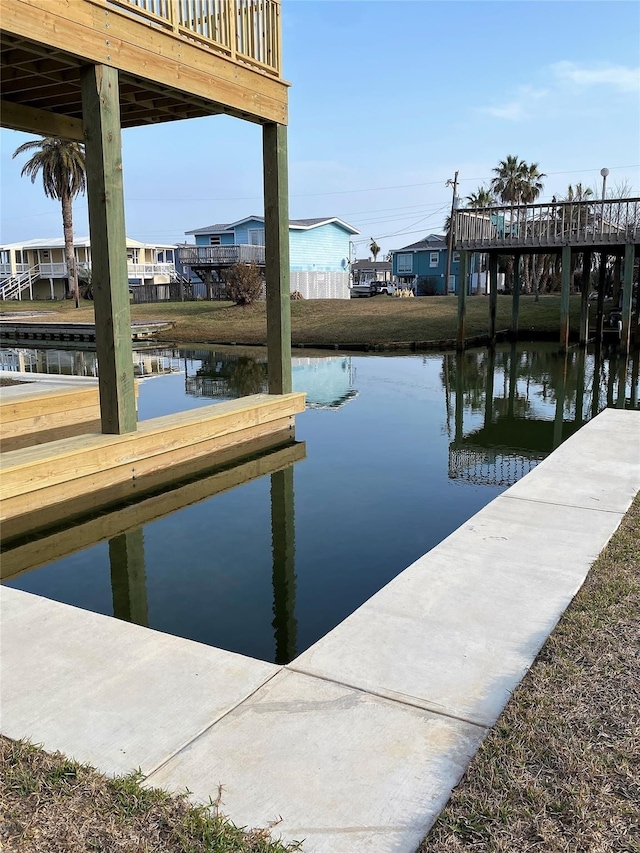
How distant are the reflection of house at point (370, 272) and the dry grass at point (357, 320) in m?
46.3

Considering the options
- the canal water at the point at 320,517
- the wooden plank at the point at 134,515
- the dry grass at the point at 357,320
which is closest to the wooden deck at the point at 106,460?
the wooden plank at the point at 134,515

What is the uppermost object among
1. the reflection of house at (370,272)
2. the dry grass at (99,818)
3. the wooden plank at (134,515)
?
the reflection of house at (370,272)

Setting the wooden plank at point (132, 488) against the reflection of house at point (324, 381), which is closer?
the wooden plank at point (132, 488)

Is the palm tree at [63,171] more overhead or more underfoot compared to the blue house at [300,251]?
more overhead


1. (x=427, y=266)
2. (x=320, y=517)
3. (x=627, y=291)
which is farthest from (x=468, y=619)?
(x=427, y=266)

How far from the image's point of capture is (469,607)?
3.88 metres

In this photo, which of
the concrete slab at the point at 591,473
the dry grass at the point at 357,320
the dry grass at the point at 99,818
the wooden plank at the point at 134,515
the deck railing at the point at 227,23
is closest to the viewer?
the dry grass at the point at 99,818

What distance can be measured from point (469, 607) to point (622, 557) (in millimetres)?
1258

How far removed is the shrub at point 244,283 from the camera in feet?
110

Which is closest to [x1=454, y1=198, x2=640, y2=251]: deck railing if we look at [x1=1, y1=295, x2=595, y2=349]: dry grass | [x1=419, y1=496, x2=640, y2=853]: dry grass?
[x1=1, y1=295, x2=595, y2=349]: dry grass

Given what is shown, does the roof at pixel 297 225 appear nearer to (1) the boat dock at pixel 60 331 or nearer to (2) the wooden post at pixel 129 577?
(1) the boat dock at pixel 60 331

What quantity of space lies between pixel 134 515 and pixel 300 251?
130ft

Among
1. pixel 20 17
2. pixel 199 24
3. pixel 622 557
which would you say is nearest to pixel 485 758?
pixel 622 557

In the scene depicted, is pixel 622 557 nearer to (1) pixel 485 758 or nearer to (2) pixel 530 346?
(1) pixel 485 758
